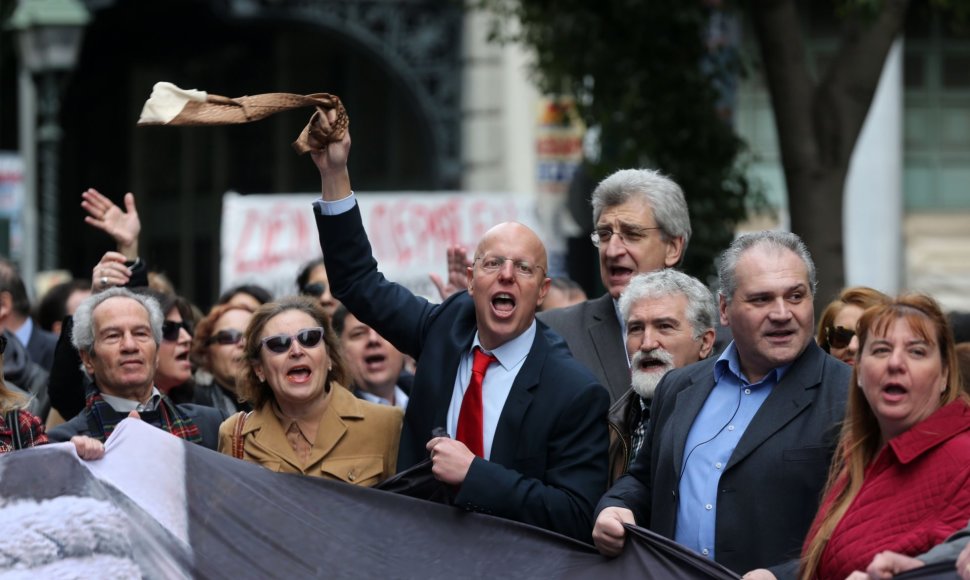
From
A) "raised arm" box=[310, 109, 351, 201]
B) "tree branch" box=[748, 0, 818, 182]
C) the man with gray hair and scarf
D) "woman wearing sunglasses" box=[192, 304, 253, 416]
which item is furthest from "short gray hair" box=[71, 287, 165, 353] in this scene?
"tree branch" box=[748, 0, 818, 182]

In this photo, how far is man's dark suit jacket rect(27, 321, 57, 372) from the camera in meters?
9.41

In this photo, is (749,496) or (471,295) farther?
(471,295)

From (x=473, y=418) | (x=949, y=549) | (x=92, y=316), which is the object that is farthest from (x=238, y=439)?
(x=949, y=549)

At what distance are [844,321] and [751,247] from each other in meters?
1.60

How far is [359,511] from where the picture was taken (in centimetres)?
589

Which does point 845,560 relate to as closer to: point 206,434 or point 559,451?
point 559,451

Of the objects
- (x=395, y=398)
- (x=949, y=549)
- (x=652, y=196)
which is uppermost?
(x=652, y=196)

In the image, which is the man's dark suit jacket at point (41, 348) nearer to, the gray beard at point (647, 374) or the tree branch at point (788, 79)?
the gray beard at point (647, 374)

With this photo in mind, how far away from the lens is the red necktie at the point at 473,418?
601 centimetres

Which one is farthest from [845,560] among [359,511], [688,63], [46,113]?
[46,113]

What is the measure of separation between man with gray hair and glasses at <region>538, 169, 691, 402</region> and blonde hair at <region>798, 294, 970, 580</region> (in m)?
1.72

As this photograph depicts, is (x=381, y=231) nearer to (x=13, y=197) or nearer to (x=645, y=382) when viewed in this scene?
(x=13, y=197)

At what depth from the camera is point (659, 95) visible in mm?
12727

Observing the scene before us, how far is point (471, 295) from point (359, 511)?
870 mm
